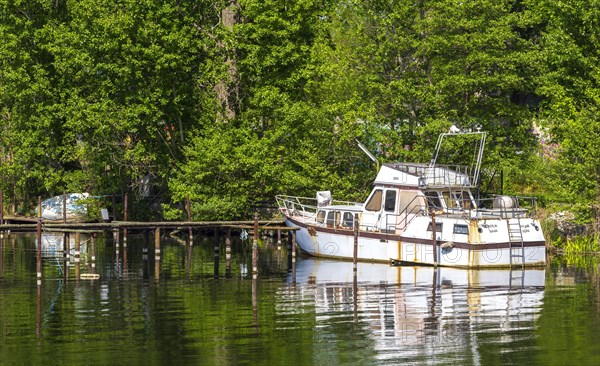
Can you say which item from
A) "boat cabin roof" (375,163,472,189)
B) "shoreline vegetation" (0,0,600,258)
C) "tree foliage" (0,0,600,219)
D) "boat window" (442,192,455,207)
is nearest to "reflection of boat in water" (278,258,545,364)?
"boat window" (442,192,455,207)

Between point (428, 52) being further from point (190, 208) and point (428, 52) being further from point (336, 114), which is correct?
point (190, 208)

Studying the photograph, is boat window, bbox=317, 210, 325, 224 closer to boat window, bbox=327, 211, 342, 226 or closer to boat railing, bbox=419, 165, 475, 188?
boat window, bbox=327, 211, 342, 226

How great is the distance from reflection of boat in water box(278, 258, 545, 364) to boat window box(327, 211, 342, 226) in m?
2.09

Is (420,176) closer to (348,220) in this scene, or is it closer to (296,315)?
(348,220)

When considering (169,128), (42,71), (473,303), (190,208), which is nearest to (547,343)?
(473,303)

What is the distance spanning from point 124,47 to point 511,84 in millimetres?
19554

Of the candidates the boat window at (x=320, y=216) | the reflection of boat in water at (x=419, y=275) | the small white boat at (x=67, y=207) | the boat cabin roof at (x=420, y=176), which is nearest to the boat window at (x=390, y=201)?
the boat cabin roof at (x=420, y=176)

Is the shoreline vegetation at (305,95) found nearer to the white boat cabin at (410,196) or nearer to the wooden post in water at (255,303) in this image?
the white boat cabin at (410,196)

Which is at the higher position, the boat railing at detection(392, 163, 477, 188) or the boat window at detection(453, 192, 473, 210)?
the boat railing at detection(392, 163, 477, 188)

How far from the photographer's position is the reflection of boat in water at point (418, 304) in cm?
3628

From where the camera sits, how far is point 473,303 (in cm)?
4325

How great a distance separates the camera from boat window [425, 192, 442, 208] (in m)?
55.3

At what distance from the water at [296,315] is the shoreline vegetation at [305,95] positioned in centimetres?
807

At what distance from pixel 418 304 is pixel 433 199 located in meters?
13.0
